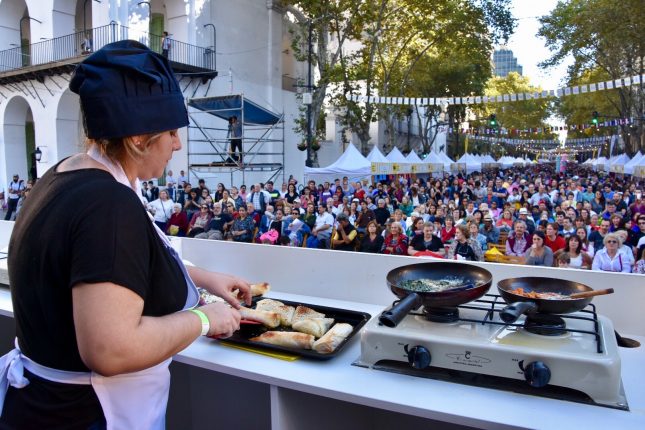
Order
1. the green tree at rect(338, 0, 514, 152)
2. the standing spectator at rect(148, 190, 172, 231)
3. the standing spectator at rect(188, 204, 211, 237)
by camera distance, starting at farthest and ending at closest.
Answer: the green tree at rect(338, 0, 514, 152) → the standing spectator at rect(148, 190, 172, 231) → the standing spectator at rect(188, 204, 211, 237)

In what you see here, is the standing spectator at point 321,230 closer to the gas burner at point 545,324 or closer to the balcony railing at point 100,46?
the gas burner at point 545,324

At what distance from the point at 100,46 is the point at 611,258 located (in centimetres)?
1734

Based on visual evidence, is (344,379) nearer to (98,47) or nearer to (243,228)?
(243,228)

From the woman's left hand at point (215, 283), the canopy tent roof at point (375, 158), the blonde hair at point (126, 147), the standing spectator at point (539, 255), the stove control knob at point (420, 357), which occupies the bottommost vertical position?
the standing spectator at point (539, 255)

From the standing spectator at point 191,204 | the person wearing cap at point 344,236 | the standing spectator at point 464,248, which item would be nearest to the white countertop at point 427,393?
the standing spectator at point 464,248

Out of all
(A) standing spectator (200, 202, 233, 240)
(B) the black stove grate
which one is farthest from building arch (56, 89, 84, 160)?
(B) the black stove grate

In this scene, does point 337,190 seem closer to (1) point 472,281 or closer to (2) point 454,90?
(1) point 472,281

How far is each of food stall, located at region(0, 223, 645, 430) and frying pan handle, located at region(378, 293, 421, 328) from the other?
0.49ft

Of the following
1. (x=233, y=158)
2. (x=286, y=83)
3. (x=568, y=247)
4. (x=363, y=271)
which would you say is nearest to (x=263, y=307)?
(x=363, y=271)

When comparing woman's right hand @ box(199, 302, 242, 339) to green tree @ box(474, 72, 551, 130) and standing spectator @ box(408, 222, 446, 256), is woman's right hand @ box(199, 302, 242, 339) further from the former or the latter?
green tree @ box(474, 72, 551, 130)

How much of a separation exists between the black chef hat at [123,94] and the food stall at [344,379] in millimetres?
1061

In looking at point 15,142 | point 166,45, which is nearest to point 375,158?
point 166,45

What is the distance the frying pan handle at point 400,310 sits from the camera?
5.62 feet

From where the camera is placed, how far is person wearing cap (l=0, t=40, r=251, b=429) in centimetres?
108
